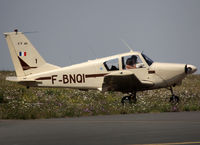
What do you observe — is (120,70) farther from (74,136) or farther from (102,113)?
(74,136)

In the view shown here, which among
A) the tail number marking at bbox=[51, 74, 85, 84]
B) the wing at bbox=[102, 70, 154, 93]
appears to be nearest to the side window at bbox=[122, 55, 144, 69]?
the wing at bbox=[102, 70, 154, 93]

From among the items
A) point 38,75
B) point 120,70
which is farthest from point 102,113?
point 38,75

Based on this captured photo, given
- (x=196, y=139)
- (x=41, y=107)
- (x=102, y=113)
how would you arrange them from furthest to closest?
(x=41, y=107), (x=102, y=113), (x=196, y=139)

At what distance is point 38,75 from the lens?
21.3m

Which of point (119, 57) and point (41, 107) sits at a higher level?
point (119, 57)

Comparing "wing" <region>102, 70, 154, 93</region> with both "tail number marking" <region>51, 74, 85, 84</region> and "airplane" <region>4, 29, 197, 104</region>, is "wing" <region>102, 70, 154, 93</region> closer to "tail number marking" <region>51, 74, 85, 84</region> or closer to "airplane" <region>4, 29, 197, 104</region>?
"airplane" <region>4, 29, 197, 104</region>

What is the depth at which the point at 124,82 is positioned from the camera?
19.3 metres

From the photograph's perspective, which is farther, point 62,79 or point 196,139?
point 62,79

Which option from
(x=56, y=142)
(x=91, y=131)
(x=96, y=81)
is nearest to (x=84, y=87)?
(x=96, y=81)

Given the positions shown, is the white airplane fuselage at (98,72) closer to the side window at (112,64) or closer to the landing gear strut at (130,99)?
the side window at (112,64)

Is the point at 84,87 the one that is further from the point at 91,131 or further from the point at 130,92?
the point at 91,131

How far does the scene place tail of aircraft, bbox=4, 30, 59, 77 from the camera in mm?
21109

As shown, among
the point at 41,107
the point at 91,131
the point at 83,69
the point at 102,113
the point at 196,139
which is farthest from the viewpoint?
the point at 83,69

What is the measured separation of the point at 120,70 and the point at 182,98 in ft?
11.4
